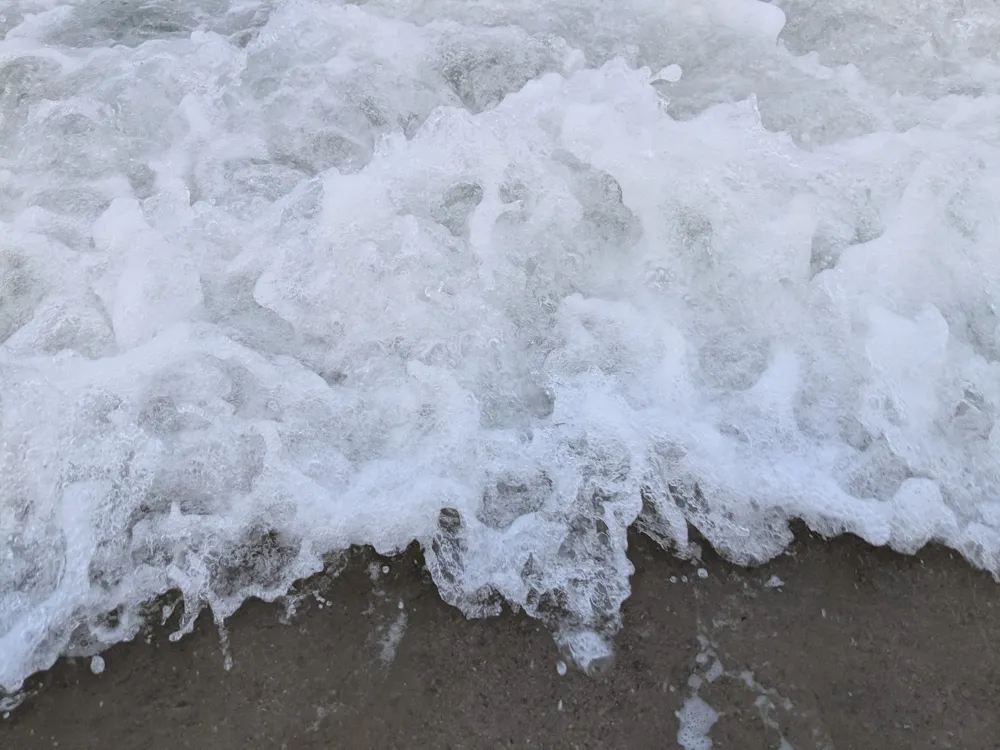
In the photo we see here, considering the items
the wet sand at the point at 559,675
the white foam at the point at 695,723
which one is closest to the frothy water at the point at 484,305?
the wet sand at the point at 559,675

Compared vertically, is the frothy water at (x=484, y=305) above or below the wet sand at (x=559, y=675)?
above

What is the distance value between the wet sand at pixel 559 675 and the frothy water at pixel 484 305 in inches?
3.0

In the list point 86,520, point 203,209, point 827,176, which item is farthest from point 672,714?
point 203,209

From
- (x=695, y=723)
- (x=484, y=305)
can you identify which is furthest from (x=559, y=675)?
(x=484, y=305)

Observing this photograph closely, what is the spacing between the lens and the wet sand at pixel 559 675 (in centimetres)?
175

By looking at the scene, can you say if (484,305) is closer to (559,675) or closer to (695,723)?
(559,675)

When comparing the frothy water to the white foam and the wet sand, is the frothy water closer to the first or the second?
the wet sand

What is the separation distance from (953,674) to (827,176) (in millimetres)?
1668

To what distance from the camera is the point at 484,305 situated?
2.50 meters

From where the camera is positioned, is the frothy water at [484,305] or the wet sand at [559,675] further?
the frothy water at [484,305]

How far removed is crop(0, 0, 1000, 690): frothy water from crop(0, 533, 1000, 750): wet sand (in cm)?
8

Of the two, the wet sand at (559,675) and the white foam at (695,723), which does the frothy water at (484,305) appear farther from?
the white foam at (695,723)

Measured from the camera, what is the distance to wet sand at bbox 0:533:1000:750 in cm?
175

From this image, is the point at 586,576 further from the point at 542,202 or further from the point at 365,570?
the point at 542,202
